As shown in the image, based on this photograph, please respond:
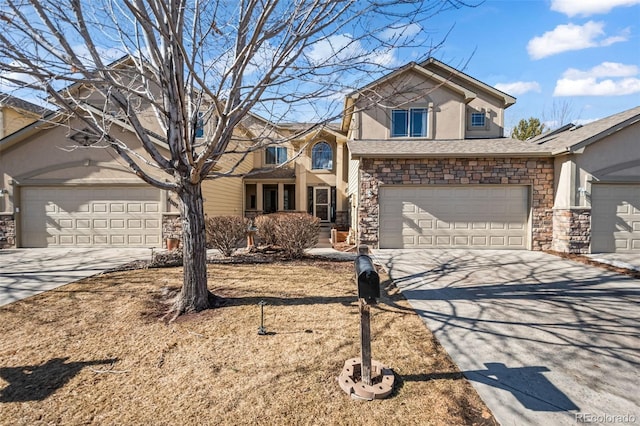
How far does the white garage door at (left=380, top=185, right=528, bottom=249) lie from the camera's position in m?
10.1

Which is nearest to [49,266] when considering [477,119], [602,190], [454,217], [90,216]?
[90,216]

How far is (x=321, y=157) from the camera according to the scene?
16531mm

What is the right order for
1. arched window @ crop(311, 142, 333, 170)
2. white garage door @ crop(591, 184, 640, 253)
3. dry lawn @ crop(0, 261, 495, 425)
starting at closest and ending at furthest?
dry lawn @ crop(0, 261, 495, 425) < white garage door @ crop(591, 184, 640, 253) < arched window @ crop(311, 142, 333, 170)

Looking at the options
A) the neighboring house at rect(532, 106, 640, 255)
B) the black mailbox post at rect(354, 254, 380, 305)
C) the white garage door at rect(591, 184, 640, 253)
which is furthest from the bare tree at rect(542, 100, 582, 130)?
the black mailbox post at rect(354, 254, 380, 305)

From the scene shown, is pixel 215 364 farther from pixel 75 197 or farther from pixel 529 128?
pixel 529 128

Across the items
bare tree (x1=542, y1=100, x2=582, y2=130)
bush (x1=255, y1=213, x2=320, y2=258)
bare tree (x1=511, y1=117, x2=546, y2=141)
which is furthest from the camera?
bare tree (x1=542, y1=100, x2=582, y2=130)

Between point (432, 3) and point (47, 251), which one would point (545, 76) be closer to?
point (432, 3)

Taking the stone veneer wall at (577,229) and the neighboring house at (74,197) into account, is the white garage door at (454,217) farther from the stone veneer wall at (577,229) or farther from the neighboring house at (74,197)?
the neighboring house at (74,197)

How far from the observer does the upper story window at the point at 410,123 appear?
12.4m

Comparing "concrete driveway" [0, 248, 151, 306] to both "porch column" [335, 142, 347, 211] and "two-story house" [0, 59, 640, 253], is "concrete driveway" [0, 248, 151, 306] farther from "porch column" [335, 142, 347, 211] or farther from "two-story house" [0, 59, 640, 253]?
"porch column" [335, 142, 347, 211]

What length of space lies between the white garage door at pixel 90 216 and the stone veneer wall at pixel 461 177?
7191 mm

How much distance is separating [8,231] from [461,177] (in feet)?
50.9

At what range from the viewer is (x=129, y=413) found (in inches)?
98.1

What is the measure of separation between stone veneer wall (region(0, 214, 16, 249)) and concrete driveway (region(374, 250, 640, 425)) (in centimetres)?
1266
